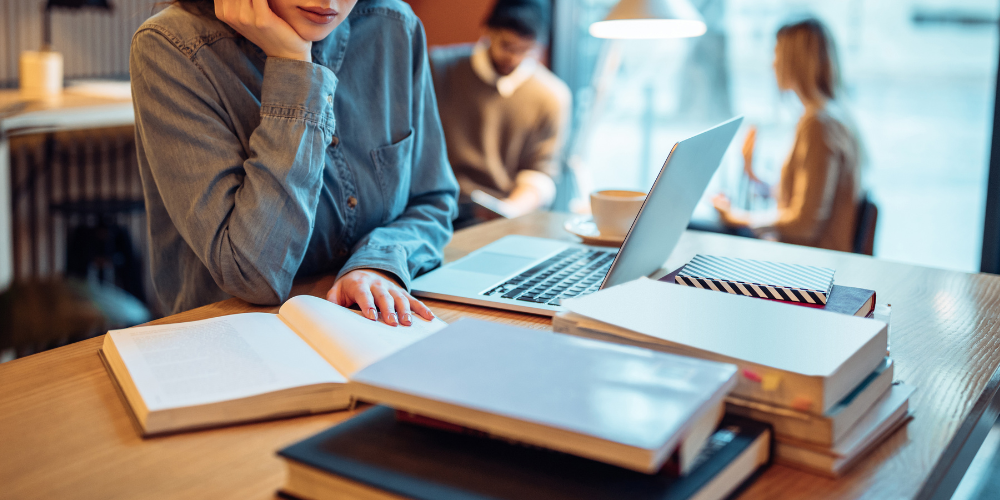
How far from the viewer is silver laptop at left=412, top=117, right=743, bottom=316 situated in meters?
0.83

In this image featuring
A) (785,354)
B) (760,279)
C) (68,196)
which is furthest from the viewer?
(68,196)

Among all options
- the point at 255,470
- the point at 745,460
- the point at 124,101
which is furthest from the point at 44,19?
the point at 745,460

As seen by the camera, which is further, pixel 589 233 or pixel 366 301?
pixel 589 233

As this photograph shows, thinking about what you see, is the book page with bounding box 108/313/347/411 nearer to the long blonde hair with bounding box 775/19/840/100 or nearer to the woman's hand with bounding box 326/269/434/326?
the woman's hand with bounding box 326/269/434/326

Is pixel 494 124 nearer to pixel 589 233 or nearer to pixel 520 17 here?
pixel 520 17

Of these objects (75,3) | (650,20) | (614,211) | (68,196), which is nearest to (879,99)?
(650,20)

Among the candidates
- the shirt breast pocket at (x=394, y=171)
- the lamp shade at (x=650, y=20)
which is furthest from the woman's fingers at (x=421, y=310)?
the lamp shade at (x=650, y=20)

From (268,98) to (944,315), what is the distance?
0.84 meters

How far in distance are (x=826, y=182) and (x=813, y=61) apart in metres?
0.38

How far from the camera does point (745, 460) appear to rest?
514 mm

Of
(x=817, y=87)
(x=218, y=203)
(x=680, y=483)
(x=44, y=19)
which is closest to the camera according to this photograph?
(x=680, y=483)

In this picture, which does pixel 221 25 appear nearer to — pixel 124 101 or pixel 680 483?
pixel 680 483

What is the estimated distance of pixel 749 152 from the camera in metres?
2.55

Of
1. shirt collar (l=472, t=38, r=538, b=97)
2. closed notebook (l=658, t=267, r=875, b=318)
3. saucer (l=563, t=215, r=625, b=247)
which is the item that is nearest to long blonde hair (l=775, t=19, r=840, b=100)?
shirt collar (l=472, t=38, r=538, b=97)
